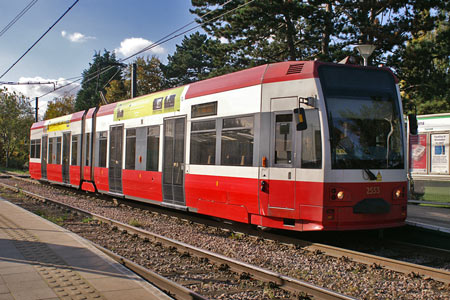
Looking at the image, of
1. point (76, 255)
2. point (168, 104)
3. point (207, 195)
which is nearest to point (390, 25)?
point (168, 104)

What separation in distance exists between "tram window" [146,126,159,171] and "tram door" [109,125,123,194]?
2229 millimetres

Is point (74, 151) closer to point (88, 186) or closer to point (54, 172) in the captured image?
point (88, 186)

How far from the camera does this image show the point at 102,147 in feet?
53.1

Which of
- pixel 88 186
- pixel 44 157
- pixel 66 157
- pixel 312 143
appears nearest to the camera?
pixel 312 143

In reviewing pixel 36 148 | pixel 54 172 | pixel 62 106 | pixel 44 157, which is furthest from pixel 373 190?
pixel 62 106

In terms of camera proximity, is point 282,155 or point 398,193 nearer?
point 398,193

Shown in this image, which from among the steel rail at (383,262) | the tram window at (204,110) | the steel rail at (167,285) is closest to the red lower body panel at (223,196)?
the steel rail at (383,262)

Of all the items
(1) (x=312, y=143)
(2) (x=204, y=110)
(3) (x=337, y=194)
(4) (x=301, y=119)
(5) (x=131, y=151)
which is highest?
(2) (x=204, y=110)

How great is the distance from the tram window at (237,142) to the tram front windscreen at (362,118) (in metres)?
1.80

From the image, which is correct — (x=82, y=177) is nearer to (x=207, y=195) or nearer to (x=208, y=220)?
(x=208, y=220)

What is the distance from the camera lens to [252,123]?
8.92 m

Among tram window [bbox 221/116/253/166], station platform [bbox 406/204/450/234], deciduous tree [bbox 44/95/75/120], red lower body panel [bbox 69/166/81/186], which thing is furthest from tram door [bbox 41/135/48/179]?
deciduous tree [bbox 44/95/75/120]

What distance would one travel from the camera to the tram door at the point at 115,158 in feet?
48.5

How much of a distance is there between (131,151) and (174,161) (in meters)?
3.02
